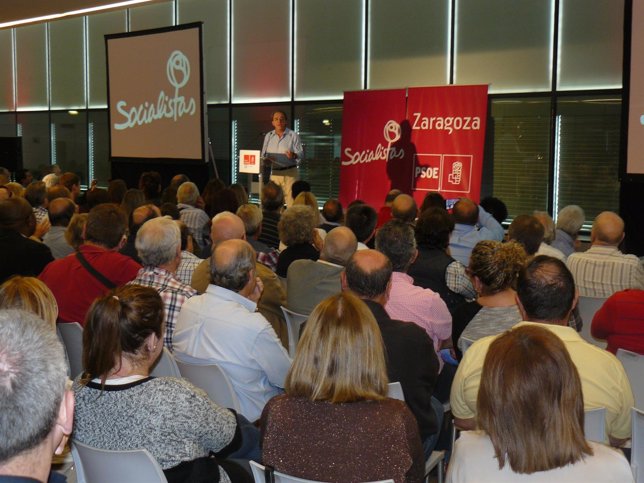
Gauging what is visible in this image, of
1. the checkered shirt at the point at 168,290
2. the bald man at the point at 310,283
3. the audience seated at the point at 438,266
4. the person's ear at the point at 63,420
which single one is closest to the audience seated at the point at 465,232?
the audience seated at the point at 438,266

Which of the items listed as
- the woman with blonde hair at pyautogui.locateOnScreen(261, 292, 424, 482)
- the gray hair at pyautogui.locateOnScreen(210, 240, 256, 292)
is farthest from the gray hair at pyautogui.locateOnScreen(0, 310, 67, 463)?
the gray hair at pyautogui.locateOnScreen(210, 240, 256, 292)

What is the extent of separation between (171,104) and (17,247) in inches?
265

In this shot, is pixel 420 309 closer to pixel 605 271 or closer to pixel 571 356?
pixel 571 356

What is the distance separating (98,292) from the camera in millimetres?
4324

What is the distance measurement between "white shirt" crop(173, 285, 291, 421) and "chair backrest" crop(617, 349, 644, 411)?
1.50 meters

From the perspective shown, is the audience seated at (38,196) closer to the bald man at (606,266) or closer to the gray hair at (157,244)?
the gray hair at (157,244)

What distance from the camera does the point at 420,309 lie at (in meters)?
3.85

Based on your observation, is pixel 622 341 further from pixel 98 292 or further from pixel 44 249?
pixel 44 249

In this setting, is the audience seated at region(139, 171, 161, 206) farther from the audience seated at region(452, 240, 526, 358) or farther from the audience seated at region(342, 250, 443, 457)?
the audience seated at region(342, 250, 443, 457)

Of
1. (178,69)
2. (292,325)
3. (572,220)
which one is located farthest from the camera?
(178,69)

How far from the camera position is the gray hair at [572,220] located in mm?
6293

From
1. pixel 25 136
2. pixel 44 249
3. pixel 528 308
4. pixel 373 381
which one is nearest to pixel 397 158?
pixel 44 249

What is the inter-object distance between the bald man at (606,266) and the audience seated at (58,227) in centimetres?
378

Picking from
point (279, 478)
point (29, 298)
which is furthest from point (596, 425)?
point (29, 298)
